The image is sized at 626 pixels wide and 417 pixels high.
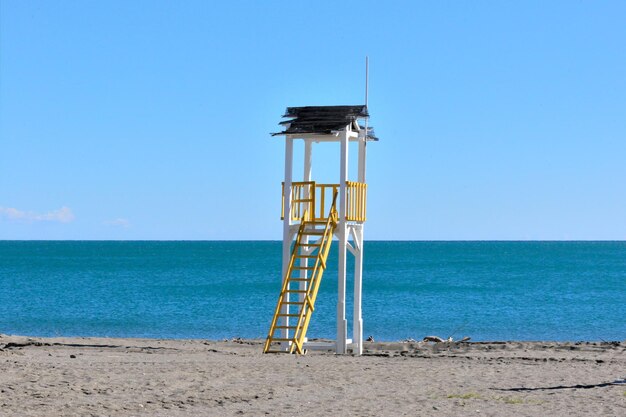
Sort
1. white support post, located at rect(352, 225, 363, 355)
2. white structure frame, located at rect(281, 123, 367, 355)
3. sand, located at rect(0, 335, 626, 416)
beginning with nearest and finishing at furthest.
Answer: sand, located at rect(0, 335, 626, 416)
white structure frame, located at rect(281, 123, 367, 355)
white support post, located at rect(352, 225, 363, 355)

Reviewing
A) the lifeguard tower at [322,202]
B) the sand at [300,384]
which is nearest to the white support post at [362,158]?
the lifeguard tower at [322,202]

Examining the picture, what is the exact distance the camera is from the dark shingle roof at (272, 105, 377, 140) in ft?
72.0

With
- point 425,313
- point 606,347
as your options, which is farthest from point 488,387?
point 425,313

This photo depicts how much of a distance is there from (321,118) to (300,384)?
305 inches

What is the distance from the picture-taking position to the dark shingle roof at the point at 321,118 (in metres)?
22.0

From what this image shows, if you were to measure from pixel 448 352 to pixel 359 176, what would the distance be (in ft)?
14.3

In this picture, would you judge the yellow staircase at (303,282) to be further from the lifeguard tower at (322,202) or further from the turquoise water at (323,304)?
the turquoise water at (323,304)

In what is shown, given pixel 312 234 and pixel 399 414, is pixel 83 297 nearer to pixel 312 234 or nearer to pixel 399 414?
pixel 312 234

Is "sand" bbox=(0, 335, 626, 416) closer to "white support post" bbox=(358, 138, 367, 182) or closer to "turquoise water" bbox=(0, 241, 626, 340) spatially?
"white support post" bbox=(358, 138, 367, 182)

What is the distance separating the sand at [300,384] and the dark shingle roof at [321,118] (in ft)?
15.7

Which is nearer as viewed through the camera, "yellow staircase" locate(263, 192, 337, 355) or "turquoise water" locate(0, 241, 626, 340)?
"yellow staircase" locate(263, 192, 337, 355)

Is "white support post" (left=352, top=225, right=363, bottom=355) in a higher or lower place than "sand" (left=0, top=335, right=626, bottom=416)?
higher

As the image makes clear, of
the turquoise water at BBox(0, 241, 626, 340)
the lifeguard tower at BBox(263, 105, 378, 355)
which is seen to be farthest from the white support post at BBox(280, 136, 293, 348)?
the turquoise water at BBox(0, 241, 626, 340)

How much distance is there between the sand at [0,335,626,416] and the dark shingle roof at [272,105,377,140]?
478 centimetres
